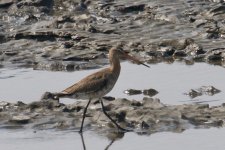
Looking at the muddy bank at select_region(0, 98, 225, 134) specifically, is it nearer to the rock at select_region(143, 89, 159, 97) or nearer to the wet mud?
the wet mud

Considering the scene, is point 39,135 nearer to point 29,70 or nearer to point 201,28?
point 29,70

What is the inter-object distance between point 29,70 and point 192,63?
381 centimetres

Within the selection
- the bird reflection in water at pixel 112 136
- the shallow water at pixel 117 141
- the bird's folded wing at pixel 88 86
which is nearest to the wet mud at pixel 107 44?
the bird reflection in water at pixel 112 136

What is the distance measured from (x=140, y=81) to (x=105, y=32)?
15.2ft

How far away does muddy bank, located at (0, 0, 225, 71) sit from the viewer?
2095 centimetres

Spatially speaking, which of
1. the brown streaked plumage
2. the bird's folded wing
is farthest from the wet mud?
the bird's folded wing

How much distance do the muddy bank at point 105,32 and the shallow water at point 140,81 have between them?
0.63 meters

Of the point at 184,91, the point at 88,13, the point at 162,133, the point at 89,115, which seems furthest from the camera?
the point at 88,13

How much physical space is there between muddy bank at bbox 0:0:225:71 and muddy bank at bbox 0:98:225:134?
4282 millimetres

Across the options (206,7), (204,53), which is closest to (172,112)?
(204,53)

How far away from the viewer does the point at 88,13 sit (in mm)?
25312

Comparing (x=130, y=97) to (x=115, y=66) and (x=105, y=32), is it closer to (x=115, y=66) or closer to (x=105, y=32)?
(x=115, y=66)

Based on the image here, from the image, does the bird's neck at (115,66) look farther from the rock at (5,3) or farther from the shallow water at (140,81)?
the rock at (5,3)

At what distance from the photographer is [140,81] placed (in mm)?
18469
